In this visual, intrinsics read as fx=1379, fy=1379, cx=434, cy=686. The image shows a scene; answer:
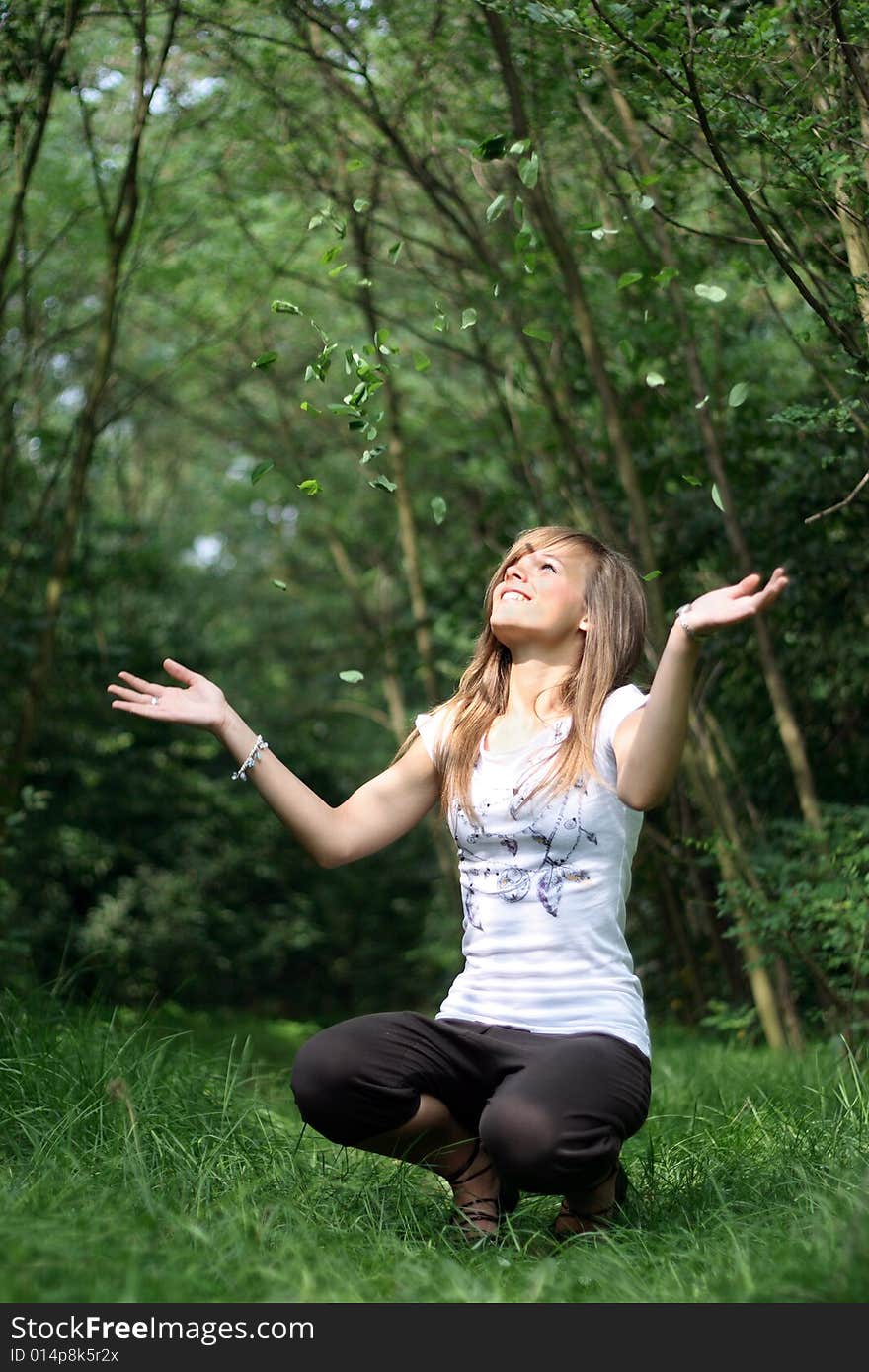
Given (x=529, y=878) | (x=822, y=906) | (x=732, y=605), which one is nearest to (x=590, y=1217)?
(x=529, y=878)

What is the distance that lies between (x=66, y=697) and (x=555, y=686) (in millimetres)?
5120

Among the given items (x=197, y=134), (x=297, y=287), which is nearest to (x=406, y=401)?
(x=297, y=287)

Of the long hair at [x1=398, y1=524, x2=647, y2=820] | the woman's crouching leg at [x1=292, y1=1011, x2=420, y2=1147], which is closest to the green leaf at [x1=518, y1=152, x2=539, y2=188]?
the long hair at [x1=398, y1=524, x2=647, y2=820]

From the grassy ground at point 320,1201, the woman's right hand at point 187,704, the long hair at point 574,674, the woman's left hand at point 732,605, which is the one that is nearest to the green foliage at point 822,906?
the grassy ground at point 320,1201

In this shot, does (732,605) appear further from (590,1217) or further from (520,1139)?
(590,1217)

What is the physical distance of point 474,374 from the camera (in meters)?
8.75

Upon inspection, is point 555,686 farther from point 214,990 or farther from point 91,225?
point 214,990

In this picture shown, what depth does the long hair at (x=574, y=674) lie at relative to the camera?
2291mm

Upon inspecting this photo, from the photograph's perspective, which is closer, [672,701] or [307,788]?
[672,701]

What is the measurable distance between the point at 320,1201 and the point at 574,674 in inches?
38.5

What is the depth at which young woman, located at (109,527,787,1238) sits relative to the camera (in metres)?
2.03

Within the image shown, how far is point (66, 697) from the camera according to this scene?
7.09 m

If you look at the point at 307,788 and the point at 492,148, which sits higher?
the point at 492,148

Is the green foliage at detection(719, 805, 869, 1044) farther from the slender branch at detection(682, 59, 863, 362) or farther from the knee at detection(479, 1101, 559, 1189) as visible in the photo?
the knee at detection(479, 1101, 559, 1189)
